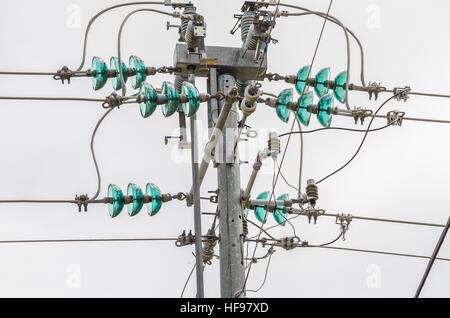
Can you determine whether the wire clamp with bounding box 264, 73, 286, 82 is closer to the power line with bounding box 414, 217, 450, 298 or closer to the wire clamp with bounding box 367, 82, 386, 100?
the wire clamp with bounding box 367, 82, 386, 100

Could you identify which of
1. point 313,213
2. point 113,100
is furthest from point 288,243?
point 113,100

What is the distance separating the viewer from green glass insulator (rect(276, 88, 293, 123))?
385 inches

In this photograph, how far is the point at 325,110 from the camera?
1002 centimetres

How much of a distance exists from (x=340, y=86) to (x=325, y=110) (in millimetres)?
750

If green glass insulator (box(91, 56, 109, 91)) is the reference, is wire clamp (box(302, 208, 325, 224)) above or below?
below

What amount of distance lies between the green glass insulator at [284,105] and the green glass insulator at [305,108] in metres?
0.31

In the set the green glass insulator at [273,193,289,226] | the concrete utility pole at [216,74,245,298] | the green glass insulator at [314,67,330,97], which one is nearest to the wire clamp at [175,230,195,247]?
the concrete utility pole at [216,74,245,298]

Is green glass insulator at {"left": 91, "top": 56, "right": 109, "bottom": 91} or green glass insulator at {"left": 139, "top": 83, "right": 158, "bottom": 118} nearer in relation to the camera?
green glass insulator at {"left": 139, "top": 83, "right": 158, "bottom": 118}

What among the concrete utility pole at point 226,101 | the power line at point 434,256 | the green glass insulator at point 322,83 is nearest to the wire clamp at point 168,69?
the concrete utility pole at point 226,101

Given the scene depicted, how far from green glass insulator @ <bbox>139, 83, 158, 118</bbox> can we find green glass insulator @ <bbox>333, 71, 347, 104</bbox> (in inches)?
98.4

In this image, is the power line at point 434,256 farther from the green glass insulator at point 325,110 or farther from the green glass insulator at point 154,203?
the green glass insulator at point 154,203

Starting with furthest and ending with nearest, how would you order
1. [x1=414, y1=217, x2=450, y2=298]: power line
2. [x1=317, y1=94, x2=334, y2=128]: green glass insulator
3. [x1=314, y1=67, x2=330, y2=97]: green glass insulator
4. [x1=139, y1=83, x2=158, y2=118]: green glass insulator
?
[x1=314, y1=67, x2=330, y2=97]: green glass insulator, [x1=317, y1=94, x2=334, y2=128]: green glass insulator, [x1=139, y1=83, x2=158, y2=118]: green glass insulator, [x1=414, y1=217, x2=450, y2=298]: power line
